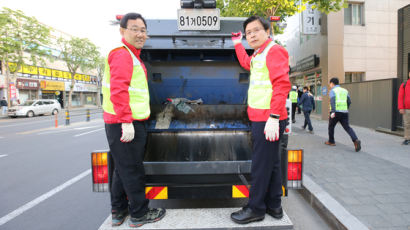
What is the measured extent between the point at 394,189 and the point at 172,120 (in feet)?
10.5

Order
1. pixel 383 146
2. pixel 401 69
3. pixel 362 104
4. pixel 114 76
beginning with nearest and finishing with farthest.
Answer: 1. pixel 114 76
2. pixel 383 146
3. pixel 401 69
4. pixel 362 104

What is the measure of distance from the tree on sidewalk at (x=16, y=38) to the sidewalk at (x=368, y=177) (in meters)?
24.4

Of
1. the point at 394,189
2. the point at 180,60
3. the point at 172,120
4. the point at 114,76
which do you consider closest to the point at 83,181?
the point at 172,120

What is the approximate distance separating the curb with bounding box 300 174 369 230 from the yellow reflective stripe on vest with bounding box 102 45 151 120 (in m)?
2.29

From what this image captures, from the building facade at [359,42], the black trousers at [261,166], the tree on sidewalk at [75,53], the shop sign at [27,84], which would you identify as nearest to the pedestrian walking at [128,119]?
the black trousers at [261,166]

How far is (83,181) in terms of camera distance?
4234 mm

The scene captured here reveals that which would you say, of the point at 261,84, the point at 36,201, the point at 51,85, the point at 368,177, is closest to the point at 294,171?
the point at 261,84

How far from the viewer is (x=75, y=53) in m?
33.8

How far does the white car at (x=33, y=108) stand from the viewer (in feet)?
63.9

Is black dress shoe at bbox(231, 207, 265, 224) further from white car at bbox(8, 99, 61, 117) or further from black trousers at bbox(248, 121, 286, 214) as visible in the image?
white car at bbox(8, 99, 61, 117)

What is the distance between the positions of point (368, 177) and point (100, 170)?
3.93m

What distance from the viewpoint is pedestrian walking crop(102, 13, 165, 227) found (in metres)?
1.91

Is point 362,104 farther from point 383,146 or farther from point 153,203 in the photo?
point 153,203

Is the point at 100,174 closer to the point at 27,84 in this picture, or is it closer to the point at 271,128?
the point at 271,128
